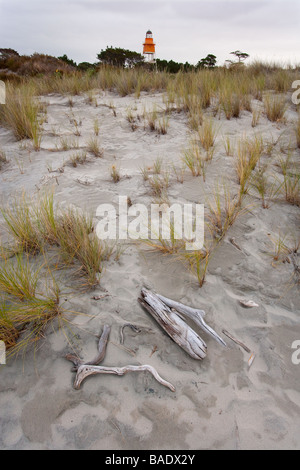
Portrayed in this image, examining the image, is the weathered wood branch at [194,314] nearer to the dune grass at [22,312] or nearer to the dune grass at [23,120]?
the dune grass at [22,312]

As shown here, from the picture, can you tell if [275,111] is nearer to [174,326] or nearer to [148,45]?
[174,326]

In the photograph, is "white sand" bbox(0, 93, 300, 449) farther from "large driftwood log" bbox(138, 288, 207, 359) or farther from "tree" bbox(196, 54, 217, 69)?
"tree" bbox(196, 54, 217, 69)

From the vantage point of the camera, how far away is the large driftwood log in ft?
5.24

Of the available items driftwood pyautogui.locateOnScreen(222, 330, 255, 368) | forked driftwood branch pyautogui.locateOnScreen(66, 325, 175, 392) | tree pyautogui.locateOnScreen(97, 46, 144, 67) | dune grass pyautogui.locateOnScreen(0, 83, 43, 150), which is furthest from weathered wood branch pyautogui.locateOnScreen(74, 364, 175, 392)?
tree pyautogui.locateOnScreen(97, 46, 144, 67)

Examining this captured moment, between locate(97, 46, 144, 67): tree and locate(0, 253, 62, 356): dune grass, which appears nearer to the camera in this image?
locate(0, 253, 62, 356): dune grass

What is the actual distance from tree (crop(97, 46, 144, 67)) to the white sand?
11.8m

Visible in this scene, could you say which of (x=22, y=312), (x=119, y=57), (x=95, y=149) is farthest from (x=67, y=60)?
(x=22, y=312)

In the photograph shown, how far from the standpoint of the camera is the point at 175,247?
2.22 m

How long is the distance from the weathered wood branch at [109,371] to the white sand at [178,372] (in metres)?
0.03

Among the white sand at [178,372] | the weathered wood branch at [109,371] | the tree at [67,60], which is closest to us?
the white sand at [178,372]

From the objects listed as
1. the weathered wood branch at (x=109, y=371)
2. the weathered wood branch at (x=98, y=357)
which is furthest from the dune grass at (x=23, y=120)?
the weathered wood branch at (x=109, y=371)

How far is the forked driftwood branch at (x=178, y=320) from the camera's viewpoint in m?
1.60
